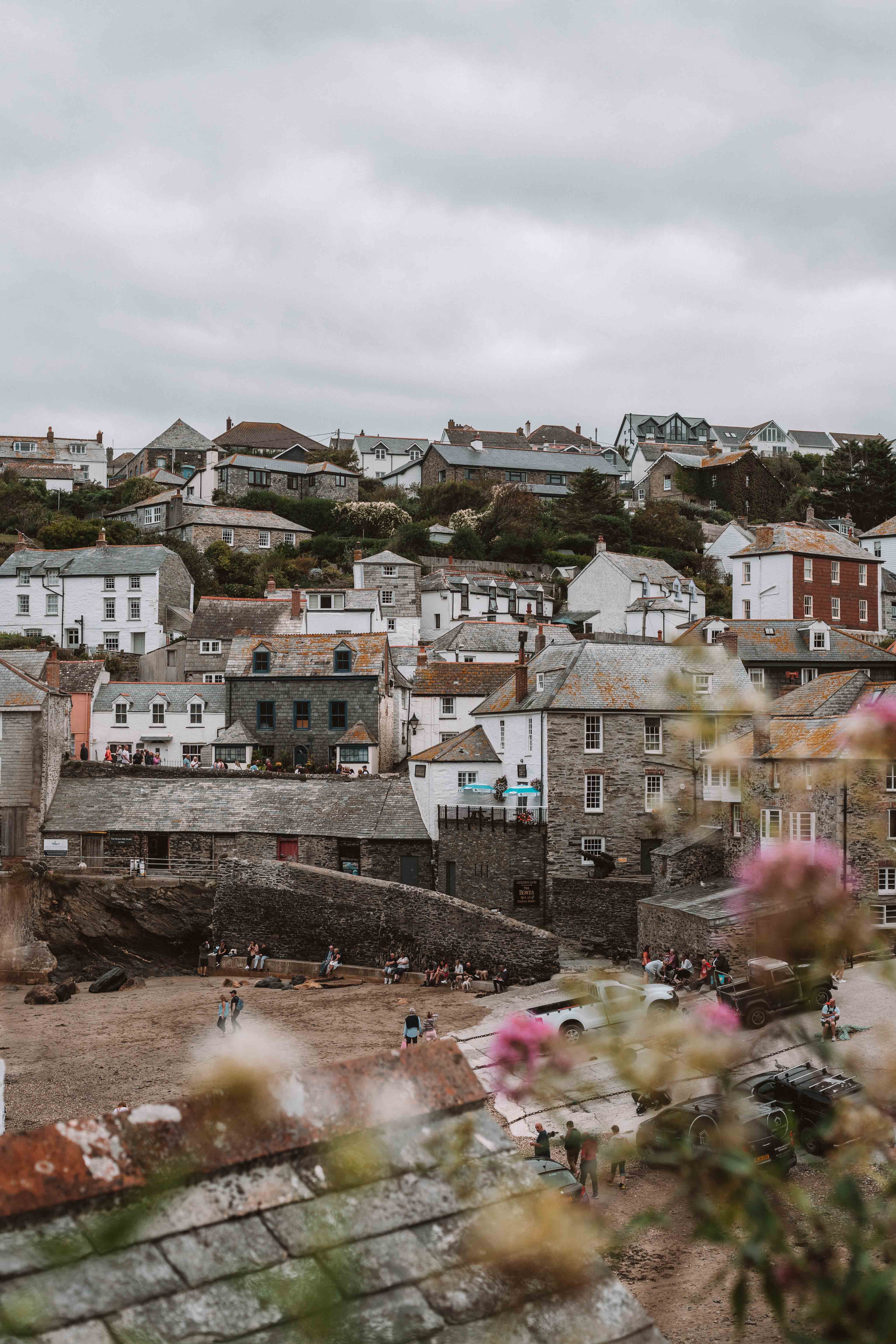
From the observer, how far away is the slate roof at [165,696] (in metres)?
50.2

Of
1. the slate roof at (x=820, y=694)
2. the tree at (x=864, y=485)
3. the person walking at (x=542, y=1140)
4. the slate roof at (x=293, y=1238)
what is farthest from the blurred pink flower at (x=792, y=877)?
the tree at (x=864, y=485)

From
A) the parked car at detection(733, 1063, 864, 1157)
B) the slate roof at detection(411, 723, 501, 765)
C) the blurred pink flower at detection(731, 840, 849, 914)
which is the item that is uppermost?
the blurred pink flower at detection(731, 840, 849, 914)

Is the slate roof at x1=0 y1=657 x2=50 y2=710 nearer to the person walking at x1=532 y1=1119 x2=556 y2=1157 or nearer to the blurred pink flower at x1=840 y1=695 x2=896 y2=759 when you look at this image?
the person walking at x1=532 y1=1119 x2=556 y2=1157

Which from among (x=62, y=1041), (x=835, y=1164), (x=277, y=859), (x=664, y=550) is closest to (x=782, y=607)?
(x=664, y=550)

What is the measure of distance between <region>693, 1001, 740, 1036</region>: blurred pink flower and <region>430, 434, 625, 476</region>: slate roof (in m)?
92.3

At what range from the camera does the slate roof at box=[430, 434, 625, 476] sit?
313ft

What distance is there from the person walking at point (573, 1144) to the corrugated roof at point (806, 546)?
46919 millimetres

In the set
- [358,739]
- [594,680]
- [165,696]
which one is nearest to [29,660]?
[165,696]

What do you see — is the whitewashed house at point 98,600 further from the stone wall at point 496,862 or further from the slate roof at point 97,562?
the stone wall at point 496,862

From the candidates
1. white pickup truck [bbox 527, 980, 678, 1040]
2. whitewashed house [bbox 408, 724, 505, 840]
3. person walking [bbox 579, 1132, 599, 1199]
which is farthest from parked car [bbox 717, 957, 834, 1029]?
whitewashed house [bbox 408, 724, 505, 840]

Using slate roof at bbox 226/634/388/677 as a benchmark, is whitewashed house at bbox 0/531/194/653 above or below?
above

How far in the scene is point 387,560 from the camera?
222 feet

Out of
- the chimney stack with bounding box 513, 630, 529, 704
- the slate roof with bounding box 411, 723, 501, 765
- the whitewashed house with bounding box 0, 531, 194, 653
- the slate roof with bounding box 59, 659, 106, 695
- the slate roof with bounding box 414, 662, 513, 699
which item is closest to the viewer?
the chimney stack with bounding box 513, 630, 529, 704

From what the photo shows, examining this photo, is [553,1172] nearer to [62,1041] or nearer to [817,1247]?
[817,1247]
